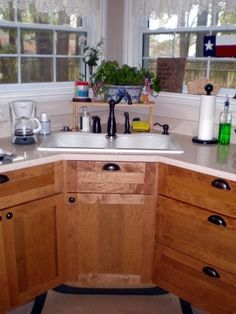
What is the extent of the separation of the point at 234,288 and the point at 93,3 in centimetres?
205

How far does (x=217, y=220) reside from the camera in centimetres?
181

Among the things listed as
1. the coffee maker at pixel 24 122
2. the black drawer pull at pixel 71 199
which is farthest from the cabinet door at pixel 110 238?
the coffee maker at pixel 24 122

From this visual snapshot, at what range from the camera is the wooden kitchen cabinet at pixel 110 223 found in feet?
6.59

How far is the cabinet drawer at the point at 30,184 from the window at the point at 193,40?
1221 millimetres

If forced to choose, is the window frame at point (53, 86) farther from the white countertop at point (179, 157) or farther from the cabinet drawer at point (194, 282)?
the cabinet drawer at point (194, 282)

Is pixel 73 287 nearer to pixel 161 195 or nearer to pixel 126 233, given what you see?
pixel 126 233

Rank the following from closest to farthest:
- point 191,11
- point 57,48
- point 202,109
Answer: point 202,109 → point 191,11 → point 57,48

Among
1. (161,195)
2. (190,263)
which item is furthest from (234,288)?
(161,195)

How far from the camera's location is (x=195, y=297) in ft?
6.57

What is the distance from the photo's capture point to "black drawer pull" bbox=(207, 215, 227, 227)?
179 centimetres

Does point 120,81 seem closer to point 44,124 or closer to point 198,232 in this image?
point 44,124

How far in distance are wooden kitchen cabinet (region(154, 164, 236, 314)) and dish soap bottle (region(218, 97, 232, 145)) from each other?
0.53 meters

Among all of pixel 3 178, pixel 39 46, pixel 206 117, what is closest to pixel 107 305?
pixel 3 178

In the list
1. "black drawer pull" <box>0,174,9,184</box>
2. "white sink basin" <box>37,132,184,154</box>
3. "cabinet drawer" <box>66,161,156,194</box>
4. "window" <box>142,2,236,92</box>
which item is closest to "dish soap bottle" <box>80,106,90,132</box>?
"white sink basin" <box>37,132,184,154</box>
